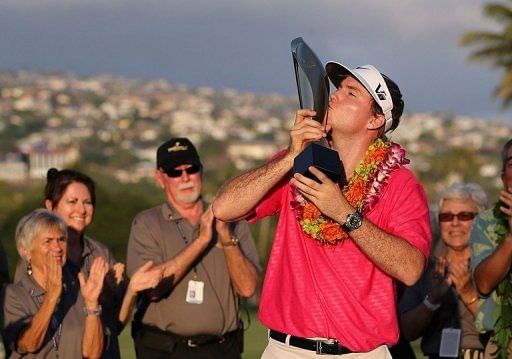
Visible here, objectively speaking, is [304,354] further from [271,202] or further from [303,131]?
[303,131]

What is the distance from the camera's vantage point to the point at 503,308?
739 cm

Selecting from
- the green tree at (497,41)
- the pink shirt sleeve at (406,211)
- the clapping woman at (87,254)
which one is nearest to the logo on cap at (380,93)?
the pink shirt sleeve at (406,211)

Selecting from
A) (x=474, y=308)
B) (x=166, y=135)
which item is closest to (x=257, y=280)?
(x=474, y=308)

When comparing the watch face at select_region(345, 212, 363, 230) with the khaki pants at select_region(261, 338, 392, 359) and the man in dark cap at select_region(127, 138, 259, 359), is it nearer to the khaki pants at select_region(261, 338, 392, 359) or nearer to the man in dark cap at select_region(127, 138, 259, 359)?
the khaki pants at select_region(261, 338, 392, 359)

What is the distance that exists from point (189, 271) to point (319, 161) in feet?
10.1

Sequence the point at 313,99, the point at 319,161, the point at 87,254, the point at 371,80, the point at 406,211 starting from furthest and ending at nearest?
1. the point at 87,254
2. the point at 371,80
3. the point at 406,211
4. the point at 313,99
5. the point at 319,161

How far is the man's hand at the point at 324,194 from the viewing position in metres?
5.17

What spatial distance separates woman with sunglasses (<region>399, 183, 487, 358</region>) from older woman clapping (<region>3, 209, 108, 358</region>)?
83.4 inches

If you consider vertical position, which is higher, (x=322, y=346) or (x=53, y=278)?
(x=53, y=278)

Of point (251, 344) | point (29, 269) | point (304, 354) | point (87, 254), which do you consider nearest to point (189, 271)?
point (87, 254)

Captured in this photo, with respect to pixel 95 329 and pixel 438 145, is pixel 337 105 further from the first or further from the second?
pixel 438 145

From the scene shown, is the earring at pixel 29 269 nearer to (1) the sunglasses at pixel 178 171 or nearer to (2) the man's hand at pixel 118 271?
(2) the man's hand at pixel 118 271

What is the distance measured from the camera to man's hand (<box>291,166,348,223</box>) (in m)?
5.17

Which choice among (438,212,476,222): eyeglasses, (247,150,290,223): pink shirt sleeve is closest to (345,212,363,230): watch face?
(247,150,290,223): pink shirt sleeve
